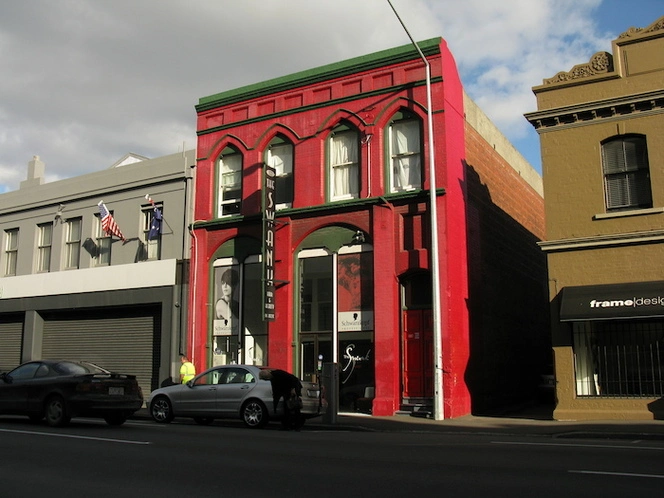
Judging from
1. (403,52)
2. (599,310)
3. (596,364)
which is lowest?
(596,364)

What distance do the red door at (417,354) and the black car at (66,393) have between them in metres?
7.86

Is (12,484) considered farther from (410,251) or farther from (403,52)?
(403,52)

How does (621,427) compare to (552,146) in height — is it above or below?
below

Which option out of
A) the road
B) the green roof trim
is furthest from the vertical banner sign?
the road

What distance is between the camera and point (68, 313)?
26781mm

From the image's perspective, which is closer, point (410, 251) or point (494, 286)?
point (410, 251)

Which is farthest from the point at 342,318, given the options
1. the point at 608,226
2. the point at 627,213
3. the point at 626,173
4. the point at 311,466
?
the point at 311,466

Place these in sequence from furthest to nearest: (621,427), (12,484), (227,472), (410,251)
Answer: (410,251), (621,427), (227,472), (12,484)

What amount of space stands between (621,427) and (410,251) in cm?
738

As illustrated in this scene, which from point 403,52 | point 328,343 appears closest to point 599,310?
point 328,343

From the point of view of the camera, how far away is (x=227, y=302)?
75.6ft

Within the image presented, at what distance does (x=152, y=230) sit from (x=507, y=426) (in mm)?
14340

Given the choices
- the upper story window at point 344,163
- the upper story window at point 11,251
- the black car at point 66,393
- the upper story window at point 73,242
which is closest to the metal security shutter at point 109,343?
the upper story window at point 73,242

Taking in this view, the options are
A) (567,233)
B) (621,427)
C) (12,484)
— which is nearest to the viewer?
(12,484)
